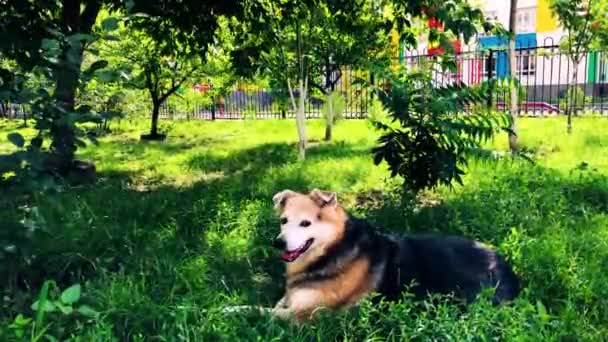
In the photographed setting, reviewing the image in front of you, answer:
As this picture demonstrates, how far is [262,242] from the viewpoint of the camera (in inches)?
168

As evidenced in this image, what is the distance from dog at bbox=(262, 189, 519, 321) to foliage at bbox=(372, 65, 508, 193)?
4.94 ft

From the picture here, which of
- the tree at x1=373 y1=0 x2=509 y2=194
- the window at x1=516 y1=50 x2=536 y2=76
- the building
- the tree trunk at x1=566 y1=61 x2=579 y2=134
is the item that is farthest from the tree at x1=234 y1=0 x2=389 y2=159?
the window at x1=516 y1=50 x2=536 y2=76

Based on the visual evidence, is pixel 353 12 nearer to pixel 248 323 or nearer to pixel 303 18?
pixel 303 18

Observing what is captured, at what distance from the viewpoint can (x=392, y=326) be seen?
266cm

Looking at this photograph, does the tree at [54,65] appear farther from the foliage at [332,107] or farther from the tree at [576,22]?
the tree at [576,22]

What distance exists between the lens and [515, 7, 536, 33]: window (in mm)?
32875

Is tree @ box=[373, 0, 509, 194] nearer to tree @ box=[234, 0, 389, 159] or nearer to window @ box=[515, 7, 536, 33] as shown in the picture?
tree @ box=[234, 0, 389, 159]

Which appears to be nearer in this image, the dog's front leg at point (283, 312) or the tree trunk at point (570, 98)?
the dog's front leg at point (283, 312)

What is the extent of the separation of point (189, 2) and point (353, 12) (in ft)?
6.46

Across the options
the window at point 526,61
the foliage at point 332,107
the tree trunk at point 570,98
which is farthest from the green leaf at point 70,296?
the window at point 526,61

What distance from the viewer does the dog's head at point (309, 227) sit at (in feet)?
9.79

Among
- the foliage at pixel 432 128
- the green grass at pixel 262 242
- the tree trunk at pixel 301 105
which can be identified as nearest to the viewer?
the green grass at pixel 262 242

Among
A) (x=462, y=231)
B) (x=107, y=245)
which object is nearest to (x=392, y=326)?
(x=462, y=231)

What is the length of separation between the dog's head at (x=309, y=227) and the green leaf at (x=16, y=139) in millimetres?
1387
